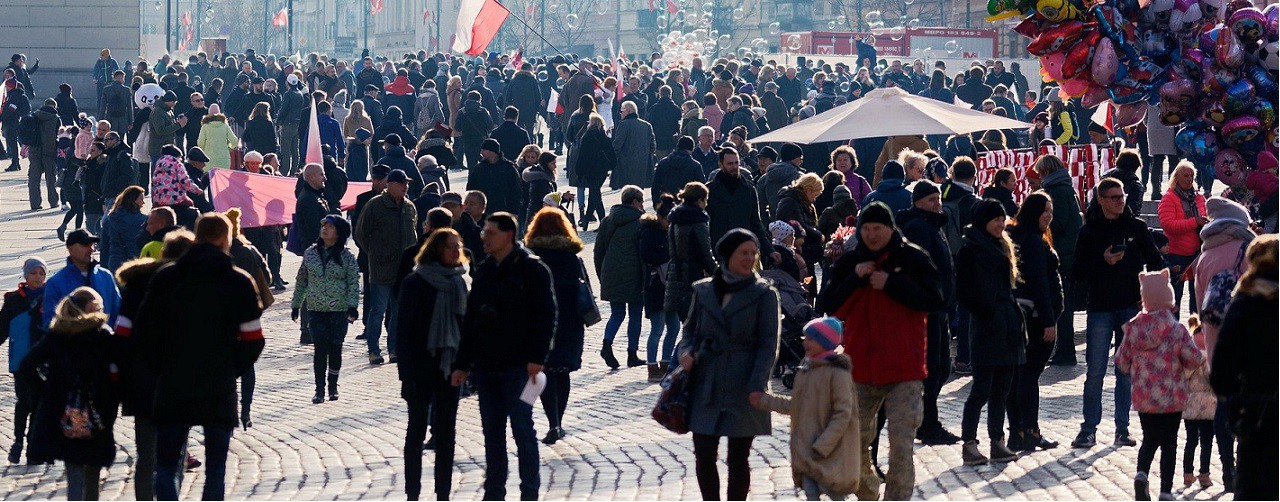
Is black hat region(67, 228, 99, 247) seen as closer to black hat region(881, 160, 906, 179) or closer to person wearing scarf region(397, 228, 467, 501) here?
person wearing scarf region(397, 228, 467, 501)

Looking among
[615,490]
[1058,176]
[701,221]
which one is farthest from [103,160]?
[615,490]

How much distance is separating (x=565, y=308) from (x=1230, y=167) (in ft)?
21.1

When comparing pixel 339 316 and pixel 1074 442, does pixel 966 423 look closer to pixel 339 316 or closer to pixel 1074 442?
pixel 1074 442

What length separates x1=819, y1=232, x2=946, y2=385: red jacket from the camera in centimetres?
811

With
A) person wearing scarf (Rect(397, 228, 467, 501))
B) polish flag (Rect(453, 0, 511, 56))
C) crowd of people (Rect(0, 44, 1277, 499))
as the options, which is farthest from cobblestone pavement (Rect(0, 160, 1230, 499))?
polish flag (Rect(453, 0, 511, 56))

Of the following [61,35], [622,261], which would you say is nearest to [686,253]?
[622,261]

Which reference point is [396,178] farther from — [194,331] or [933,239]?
[194,331]

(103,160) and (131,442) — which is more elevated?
(103,160)

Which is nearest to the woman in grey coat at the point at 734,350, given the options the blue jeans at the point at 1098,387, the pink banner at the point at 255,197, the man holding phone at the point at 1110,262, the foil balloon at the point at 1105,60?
the blue jeans at the point at 1098,387

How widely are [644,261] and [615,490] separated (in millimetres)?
3976

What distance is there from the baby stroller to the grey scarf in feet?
11.6

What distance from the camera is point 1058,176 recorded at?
12461 mm

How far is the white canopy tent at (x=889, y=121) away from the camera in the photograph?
18078 mm

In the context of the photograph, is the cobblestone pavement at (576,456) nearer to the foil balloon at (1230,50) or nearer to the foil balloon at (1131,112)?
the foil balloon at (1230,50)
